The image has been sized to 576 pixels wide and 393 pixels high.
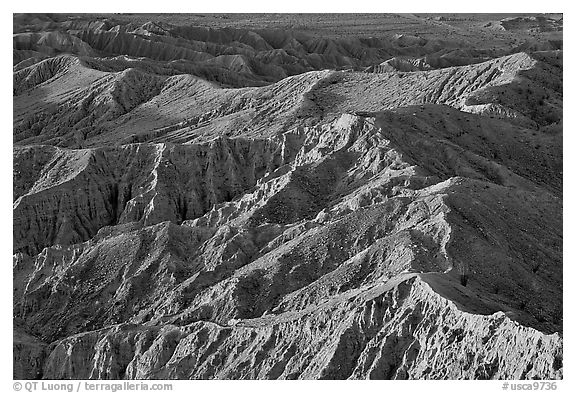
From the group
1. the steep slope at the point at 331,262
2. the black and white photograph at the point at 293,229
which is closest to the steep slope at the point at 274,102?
the black and white photograph at the point at 293,229

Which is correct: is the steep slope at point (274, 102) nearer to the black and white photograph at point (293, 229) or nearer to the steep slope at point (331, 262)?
the black and white photograph at point (293, 229)

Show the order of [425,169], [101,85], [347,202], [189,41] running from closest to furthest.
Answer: [347,202] < [425,169] < [101,85] < [189,41]

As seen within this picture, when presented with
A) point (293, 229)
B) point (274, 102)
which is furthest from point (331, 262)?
point (274, 102)

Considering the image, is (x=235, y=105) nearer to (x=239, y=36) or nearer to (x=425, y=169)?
(x=425, y=169)

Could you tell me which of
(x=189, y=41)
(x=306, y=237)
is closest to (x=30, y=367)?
(x=306, y=237)

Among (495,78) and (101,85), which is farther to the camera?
(101,85)

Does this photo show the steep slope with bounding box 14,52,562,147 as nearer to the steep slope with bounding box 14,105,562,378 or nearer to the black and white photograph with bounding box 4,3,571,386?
the black and white photograph with bounding box 4,3,571,386

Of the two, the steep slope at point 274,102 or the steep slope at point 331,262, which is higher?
the steep slope at point 331,262

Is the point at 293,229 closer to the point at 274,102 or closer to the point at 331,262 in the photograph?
the point at 331,262
